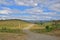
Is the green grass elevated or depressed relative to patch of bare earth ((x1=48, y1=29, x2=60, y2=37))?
elevated

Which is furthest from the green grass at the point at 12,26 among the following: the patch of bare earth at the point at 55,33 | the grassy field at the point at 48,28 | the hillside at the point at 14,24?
the patch of bare earth at the point at 55,33

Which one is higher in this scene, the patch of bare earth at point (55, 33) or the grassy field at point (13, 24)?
the grassy field at point (13, 24)

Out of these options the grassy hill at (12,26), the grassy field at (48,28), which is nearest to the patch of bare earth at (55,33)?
the grassy field at (48,28)

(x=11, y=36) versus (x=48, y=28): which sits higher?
(x=48, y=28)

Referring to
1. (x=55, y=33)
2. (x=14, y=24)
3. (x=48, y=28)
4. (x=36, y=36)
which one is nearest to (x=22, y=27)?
(x=14, y=24)

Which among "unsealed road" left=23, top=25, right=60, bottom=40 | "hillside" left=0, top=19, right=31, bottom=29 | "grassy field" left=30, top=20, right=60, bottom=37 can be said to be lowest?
"unsealed road" left=23, top=25, right=60, bottom=40

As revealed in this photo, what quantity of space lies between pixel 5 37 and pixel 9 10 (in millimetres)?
444

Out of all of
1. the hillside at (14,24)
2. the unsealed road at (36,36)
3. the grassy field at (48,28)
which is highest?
the hillside at (14,24)

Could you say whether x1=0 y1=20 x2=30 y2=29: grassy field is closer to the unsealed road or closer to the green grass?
the green grass

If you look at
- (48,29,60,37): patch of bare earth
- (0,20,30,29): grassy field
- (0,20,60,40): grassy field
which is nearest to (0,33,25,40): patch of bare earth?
(0,20,60,40): grassy field

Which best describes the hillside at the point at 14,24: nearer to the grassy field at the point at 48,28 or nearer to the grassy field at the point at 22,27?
the grassy field at the point at 22,27

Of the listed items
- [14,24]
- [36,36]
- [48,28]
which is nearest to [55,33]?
[48,28]

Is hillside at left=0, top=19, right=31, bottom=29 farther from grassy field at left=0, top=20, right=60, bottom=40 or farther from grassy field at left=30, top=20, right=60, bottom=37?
grassy field at left=30, top=20, right=60, bottom=37

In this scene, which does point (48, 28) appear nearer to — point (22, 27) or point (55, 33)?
point (55, 33)
